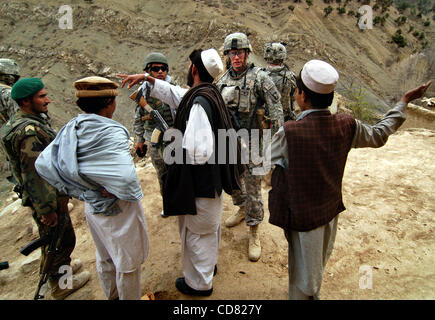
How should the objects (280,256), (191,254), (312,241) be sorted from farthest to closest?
1. (280,256)
2. (191,254)
3. (312,241)

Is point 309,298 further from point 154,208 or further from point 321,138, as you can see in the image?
point 154,208

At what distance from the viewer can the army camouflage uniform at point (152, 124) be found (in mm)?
3325

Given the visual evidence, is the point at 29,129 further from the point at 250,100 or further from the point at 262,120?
the point at 262,120

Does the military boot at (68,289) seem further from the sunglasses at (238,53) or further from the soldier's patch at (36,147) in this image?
the sunglasses at (238,53)

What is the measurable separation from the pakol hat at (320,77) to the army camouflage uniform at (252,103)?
1299 mm

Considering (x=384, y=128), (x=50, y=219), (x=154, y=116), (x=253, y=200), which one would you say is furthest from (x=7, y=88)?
(x=384, y=128)

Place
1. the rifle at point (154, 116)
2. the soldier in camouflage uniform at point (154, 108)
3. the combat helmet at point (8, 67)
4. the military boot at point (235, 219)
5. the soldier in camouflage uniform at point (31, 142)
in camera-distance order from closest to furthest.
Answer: the soldier in camouflage uniform at point (31, 142), the rifle at point (154, 116), the combat helmet at point (8, 67), the soldier in camouflage uniform at point (154, 108), the military boot at point (235, 219)

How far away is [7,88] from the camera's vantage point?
302 cm

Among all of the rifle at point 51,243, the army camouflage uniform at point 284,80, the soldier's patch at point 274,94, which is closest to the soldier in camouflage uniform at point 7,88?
the rifle at point 51,243

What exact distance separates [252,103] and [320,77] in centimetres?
146

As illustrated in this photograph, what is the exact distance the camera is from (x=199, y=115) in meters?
1.83

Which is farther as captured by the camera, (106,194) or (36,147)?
(36,147)
